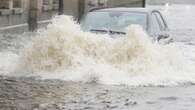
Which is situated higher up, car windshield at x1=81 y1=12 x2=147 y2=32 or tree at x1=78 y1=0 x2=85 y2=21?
car windshield at x1=81 y1=12 x2=147 y2=32

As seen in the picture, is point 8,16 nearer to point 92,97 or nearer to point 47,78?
point 47,78

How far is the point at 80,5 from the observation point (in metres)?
33.7

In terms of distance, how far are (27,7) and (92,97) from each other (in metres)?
15.1

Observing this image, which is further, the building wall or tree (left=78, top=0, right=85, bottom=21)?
tree (left=78, top=0, right=85, bottom=21)

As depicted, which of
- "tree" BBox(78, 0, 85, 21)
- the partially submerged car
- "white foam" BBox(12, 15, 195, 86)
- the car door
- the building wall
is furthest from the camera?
"tree" BBox(78, 0, 85, 21)

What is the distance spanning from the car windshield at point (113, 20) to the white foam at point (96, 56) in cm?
83

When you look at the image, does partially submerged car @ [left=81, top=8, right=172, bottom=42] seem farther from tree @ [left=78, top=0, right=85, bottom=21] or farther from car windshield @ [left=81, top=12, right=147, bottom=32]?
tree @ [left=78, top=0, right=85, bottom=21]

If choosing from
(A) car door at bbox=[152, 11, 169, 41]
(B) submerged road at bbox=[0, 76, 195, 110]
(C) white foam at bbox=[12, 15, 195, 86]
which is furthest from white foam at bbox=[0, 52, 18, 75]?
(A) car door at bbox=[152, 11, 169, 41]

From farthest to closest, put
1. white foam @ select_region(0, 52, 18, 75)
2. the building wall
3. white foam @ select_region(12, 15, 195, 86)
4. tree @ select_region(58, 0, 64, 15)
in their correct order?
tree @ select_region(58, 0, 64, 15) → the building wall → white foam @ select_region(0, 52, 18, 75) → white foam @ select_region(12, 15, 195, 86)

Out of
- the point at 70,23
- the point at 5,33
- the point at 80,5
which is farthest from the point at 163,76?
the point at 80,5

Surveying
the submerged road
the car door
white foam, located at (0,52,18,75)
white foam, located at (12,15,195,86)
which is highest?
the car door

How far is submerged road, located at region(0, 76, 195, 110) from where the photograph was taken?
997 cm

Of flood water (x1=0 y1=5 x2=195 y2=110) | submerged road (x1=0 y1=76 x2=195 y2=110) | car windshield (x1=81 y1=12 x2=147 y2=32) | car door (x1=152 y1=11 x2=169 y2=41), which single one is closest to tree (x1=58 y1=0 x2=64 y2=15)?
car door (x1=152 y1=11 x2=169 y2=41)

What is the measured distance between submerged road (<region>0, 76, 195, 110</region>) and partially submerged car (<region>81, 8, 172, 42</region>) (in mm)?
2447
